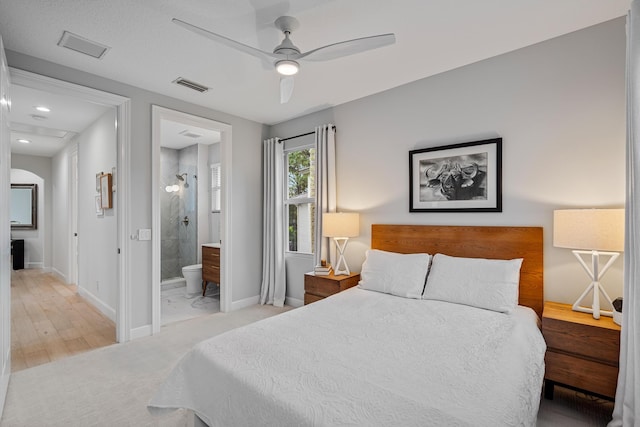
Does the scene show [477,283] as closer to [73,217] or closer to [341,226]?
[341,226]

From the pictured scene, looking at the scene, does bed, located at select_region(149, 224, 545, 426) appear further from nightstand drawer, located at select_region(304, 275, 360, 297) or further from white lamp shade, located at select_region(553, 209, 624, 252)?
nightstand drawer, located at select_region(304, 275, 360, 297)

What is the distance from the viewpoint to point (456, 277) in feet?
8.52

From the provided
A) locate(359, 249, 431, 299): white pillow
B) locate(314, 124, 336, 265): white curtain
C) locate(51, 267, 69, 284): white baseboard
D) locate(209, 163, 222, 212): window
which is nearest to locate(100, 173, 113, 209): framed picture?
locate(209, 163, 222, 212): window

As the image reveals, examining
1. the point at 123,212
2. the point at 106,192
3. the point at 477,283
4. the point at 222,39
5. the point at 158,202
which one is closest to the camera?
the point at 222,39

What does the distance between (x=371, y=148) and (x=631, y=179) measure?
7.50 ft

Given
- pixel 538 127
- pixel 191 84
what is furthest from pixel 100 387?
pixel 538 127

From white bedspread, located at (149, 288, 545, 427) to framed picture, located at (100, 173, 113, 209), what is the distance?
293 centimetres

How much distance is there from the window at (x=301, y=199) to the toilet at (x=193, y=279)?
1711mm

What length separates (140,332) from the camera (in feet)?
11.1

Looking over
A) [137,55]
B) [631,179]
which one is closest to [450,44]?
[631,179]

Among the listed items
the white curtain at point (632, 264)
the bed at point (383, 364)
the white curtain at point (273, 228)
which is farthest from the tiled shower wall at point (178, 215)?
the white curtain at point (632, 264)

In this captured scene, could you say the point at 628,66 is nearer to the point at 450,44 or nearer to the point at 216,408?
the point at 450,44

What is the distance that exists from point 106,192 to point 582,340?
4.85 m

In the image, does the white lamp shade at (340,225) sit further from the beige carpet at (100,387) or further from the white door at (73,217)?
the white door at (73,217)
